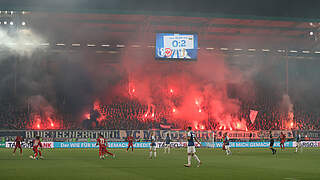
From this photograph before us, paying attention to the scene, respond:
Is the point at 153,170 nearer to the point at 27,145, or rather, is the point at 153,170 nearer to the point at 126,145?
the point at 126,145

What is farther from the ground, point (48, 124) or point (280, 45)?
point (280, 45)

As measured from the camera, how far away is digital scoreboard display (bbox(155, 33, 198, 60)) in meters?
51.7

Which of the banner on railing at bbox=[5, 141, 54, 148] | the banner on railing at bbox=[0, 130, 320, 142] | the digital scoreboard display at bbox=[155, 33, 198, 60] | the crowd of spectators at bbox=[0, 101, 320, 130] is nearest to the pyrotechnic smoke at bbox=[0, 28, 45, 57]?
the crowd of spectators at bbox=[0, 101, 320, 130]

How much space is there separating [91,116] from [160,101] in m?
11.0

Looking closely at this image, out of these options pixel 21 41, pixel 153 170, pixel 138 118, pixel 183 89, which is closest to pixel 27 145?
pixel 21 41

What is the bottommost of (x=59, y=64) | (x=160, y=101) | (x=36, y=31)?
(x=160, y=101)

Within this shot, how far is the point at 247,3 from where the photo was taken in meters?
53.8

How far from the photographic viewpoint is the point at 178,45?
2037 inches

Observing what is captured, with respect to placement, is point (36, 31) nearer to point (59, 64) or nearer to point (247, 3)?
point (59, 64)

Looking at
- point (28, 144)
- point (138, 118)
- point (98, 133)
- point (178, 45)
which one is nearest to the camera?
point (98, 133)

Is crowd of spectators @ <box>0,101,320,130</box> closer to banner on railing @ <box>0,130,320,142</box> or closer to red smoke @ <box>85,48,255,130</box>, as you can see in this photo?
red smoke @ <box>85,48,255,130</box>

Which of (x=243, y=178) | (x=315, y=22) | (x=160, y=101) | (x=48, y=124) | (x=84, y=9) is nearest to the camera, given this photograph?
(x=243, y=178)

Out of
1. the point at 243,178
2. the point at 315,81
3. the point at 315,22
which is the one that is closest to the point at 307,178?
the point at 243,178

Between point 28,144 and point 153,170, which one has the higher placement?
point 153,170
